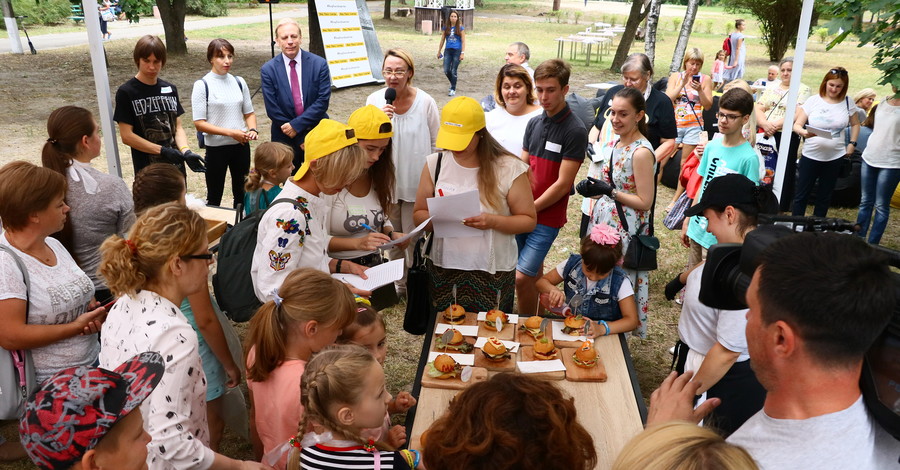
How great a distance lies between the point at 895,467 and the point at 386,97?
3585 mm

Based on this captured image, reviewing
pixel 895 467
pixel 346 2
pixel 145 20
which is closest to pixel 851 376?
pixel 895 467

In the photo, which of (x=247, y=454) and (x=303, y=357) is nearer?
(x=303, y=357)

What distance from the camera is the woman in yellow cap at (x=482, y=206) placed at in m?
3.20

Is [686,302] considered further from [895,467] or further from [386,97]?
[386,97]

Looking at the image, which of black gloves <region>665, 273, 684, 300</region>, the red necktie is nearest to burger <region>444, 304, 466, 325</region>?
black gloves <region>665, 273, 684, 300</region>

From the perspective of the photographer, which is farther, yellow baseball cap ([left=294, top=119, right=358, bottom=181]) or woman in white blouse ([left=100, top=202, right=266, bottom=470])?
yellow baseball cap ([left=294, top=119, right=358, bottom=181])

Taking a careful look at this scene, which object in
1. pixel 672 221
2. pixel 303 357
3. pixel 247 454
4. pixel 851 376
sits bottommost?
pixel 247 454

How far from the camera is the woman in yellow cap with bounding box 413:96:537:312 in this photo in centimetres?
320

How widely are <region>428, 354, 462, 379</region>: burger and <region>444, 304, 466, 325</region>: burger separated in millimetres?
478

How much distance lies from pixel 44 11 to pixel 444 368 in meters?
27.0

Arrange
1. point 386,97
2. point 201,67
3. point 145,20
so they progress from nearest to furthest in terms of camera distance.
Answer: point 386,97, point 201,67, point 145,20

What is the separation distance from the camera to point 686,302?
2662 millimetres

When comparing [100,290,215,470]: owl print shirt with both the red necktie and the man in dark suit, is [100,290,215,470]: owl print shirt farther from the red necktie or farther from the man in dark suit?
the red necktie

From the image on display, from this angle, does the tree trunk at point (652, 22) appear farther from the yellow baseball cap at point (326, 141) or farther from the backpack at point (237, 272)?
the backpack at point (237, 272)
